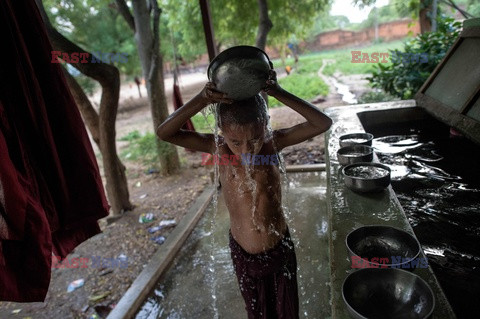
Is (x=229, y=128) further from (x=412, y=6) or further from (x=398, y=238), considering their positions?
(x=412, y=6)

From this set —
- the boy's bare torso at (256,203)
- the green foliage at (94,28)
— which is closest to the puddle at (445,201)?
the boy's bare torso at (256,203)

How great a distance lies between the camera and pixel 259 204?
90.8 inches

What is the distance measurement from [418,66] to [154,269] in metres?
5.90

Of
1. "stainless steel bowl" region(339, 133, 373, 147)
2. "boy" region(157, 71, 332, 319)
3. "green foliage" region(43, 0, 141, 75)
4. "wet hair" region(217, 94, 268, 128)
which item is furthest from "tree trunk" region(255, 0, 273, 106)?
"green foliage" region(43, 0, 141, 75)

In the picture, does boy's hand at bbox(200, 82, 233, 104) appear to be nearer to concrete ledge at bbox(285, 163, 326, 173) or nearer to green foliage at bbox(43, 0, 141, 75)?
concrete ledge at bbox(285, 163, 326, 173)

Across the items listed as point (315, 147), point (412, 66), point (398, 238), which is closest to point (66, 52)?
point (398, 238)

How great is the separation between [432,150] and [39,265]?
4601 mm

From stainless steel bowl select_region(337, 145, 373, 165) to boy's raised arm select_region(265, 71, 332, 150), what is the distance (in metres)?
1.12

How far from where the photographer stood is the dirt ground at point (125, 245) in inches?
146

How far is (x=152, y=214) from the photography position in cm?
558

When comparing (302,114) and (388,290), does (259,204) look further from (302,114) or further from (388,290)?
(388,290)

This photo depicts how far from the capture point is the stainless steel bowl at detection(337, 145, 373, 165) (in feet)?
10.6

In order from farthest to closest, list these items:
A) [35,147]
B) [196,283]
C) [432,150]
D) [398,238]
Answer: [432,150] → [196,283] → [398,238] → [35,147]
